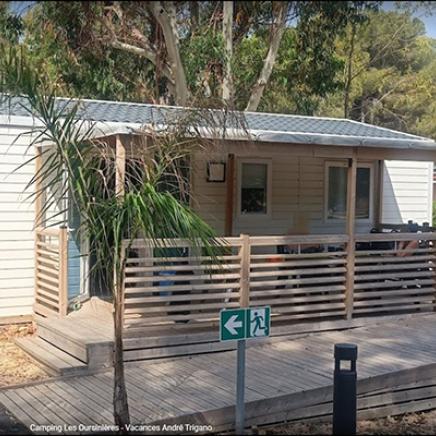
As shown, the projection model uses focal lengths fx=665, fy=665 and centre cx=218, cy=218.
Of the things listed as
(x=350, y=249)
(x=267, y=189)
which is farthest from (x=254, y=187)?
(x=350, y=249)

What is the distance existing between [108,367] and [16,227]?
302cm

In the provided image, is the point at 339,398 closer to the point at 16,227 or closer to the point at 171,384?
the point at 171,384

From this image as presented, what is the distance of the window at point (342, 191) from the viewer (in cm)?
1176

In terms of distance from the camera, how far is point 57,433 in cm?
472

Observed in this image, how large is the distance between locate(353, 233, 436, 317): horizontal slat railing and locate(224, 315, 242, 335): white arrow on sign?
4.19 meters

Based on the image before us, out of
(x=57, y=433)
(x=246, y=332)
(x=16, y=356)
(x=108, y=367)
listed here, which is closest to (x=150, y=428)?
(x=57, y=433)

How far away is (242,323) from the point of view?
4.29 m

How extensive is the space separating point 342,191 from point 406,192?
1454mm

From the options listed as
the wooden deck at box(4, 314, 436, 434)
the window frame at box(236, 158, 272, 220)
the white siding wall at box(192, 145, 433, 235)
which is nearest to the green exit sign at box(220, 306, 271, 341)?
the wooden deck at box(4, 314, 436, 434)

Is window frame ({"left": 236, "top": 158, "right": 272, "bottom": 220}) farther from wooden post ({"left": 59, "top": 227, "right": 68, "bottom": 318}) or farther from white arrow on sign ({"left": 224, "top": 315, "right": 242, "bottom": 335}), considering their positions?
white arrow on sign ({"left": 224, "top": 315, "right": 242, "bottom": 335})

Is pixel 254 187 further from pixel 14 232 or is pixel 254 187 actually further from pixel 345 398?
pixel 345 398

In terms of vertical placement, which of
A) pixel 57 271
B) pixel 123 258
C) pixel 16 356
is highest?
pixel 123 258

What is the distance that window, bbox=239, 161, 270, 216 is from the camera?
35.8 feet

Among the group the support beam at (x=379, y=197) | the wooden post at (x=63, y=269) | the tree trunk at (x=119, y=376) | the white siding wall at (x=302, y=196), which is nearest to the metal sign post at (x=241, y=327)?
the tree trunk at (x=119, y=376)
